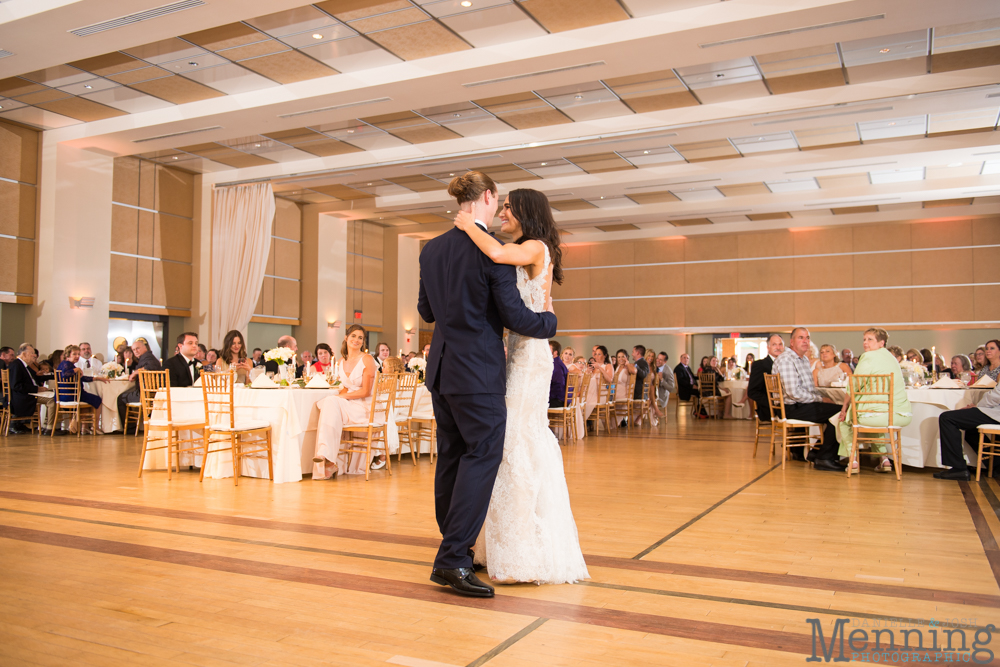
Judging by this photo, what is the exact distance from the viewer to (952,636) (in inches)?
88.4

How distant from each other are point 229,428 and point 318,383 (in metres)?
0.90

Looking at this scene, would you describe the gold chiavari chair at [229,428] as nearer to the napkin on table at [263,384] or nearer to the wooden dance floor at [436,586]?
the napkin on table at [263,384]

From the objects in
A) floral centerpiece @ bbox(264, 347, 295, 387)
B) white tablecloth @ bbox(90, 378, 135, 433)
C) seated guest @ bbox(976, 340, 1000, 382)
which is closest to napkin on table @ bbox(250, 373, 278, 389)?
floral centerpiece @ bbox(264, 347, 295, 387)

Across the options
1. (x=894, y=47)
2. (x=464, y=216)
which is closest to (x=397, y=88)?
(x=894, y=47)

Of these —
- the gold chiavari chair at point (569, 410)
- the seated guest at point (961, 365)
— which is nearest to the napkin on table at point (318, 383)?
the gold chiavari chair at point (569, 410)

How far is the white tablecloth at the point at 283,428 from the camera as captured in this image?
591 centimetres

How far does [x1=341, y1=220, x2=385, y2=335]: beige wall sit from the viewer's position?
17.3m

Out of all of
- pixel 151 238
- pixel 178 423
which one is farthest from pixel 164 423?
pixel 151 238

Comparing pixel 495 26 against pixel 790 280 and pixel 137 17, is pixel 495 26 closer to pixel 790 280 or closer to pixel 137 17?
pixel 137 17

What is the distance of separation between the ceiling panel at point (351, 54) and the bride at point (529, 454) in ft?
21.8

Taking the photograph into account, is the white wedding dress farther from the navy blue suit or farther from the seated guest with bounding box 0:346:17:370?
the seated guest with bounding box 0:346:17:370

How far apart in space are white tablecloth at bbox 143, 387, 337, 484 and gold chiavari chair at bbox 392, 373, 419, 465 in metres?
0.91

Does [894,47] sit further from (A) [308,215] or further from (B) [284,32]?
(A) [308,215]

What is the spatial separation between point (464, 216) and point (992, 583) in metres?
2.58
